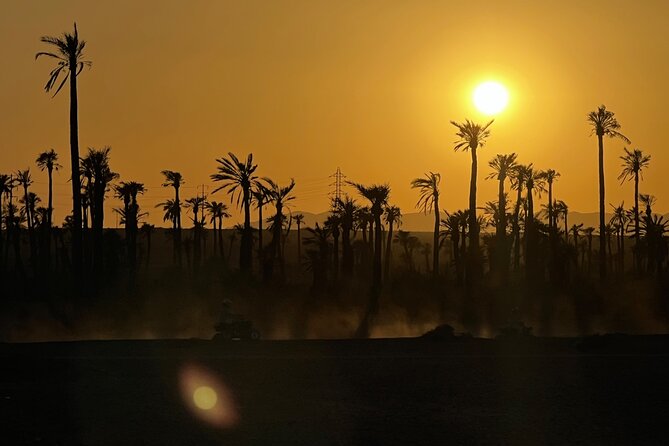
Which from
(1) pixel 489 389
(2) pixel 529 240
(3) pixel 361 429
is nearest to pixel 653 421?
(1) pixel 489 389

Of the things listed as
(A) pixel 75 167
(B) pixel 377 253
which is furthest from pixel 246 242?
(A) pixel 75 167

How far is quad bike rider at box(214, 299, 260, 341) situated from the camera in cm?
2983

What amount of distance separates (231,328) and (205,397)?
10781 millimetres

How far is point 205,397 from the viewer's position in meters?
19.2

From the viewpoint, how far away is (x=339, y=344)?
90.4 ft

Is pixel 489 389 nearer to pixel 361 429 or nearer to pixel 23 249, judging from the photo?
pixel 361 429

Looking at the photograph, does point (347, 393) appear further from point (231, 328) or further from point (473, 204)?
point (473, 204)

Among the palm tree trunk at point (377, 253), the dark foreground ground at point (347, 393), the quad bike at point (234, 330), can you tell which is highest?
the palm tree trunk at point (377, 253)

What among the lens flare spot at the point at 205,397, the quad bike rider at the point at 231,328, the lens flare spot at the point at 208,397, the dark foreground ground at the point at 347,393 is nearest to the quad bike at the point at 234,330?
the quad bike rider at the point at 231,328

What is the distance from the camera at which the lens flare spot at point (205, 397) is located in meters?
18.5

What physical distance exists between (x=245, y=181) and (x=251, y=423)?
139 feet

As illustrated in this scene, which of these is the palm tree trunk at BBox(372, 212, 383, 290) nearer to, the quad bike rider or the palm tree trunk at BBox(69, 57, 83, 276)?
the palm tree trunk at BBox(69, 57, 83, 276)

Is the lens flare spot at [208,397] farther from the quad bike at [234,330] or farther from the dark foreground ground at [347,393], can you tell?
the quad bike at [234,330]

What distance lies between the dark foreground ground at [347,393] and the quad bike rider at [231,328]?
2.43 m
